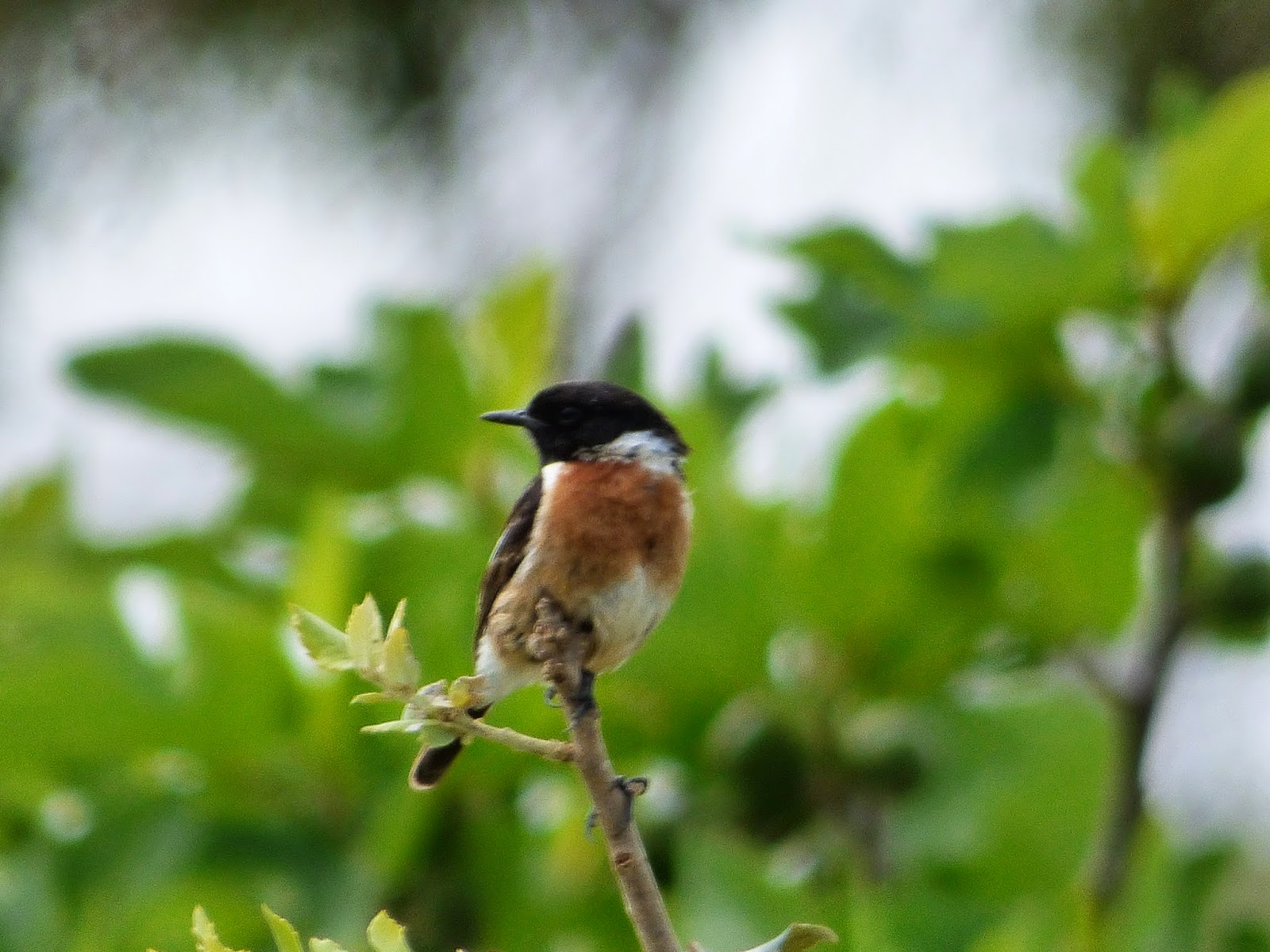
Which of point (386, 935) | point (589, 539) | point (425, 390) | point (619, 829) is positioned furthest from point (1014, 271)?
point (386, 935)

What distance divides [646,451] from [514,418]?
167mm

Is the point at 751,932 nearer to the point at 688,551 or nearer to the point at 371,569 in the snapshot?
the point at 688,551

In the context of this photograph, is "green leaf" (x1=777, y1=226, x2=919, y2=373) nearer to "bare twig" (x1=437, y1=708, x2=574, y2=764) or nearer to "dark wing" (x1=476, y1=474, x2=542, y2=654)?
"dark wing" (x1=476, y1=474, x2=542, y2=654)

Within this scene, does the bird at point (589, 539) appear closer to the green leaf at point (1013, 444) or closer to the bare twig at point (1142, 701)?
the green leaf at point (1013, 444)

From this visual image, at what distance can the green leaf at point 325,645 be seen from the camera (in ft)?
3.96

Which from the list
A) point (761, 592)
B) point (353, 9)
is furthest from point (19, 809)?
point (353, 9)

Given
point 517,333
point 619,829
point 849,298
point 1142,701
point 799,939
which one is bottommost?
point 799,939

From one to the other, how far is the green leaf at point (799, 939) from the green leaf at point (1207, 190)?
1448 mm

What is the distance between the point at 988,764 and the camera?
2277 millimetres

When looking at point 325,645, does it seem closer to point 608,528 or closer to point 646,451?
point 608,528

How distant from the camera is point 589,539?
1935mm

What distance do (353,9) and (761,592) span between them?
3.16m

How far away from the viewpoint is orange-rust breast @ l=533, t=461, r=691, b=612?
1.91 metres

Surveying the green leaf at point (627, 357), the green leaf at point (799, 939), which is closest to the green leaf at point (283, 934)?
the green leaf at point (799, 939)
